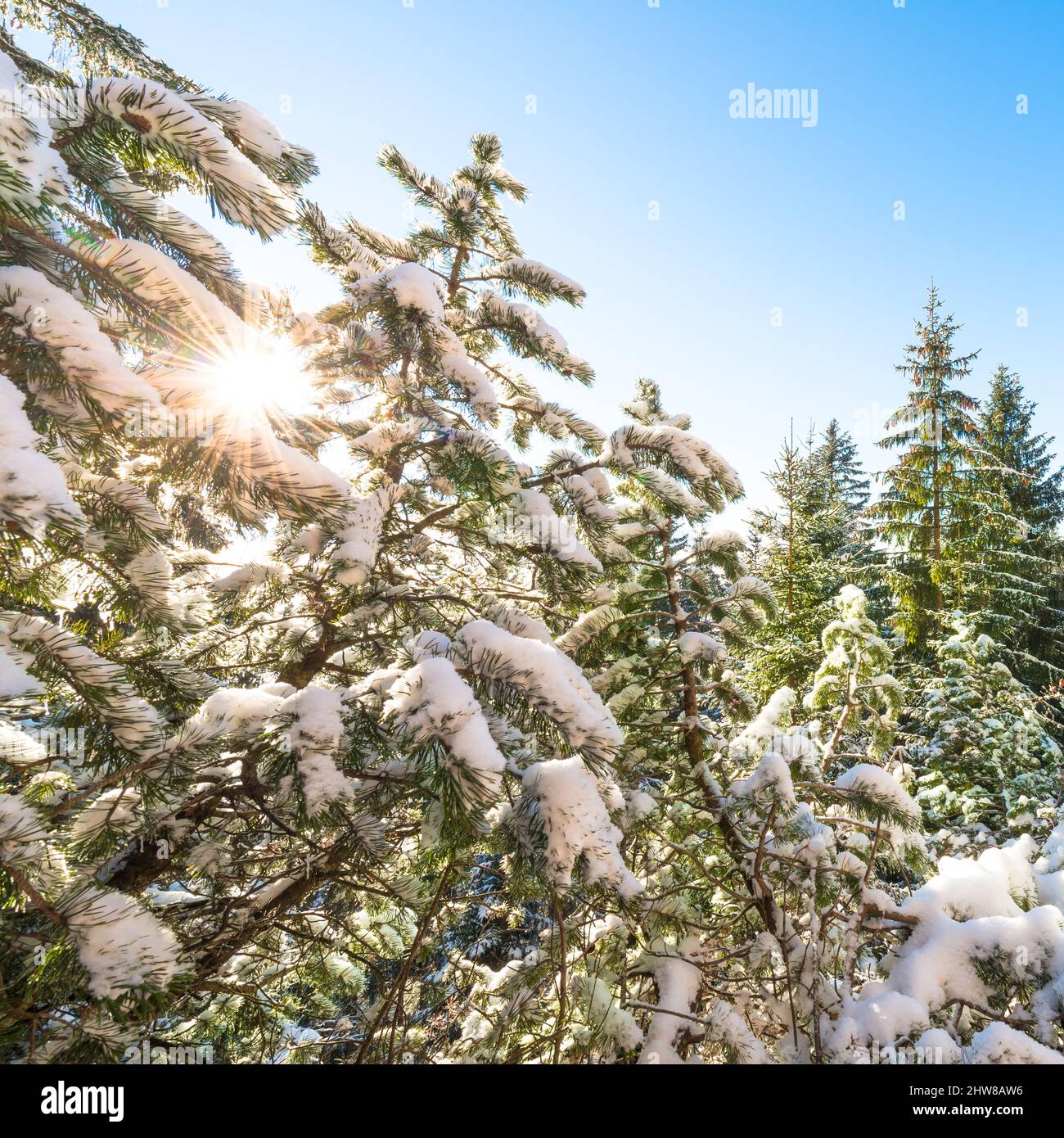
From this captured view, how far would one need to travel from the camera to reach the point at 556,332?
10.2ft

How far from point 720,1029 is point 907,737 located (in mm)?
8691

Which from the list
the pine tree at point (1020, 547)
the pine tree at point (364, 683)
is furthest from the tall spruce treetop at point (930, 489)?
the pine tree at point (364, 683)

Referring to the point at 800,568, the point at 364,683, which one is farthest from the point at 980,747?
the point at 364,683

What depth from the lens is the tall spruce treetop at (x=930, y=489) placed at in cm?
1338

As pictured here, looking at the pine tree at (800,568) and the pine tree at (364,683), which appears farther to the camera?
the pine tree at (800,568)

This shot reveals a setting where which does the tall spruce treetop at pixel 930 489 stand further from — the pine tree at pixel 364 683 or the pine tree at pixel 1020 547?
the pine tree at pixel 364 683

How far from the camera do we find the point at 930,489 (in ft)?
45.3

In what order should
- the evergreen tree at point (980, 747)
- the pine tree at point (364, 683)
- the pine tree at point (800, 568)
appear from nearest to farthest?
the pine tree at point (364, 683), the evergreen tree at point (980, 747), the pine tree at point (800, 568)

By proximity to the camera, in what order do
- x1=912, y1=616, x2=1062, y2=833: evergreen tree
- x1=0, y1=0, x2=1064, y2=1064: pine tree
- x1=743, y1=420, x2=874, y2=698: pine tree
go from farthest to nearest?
x1=743, y1=420, x2=874, y2=698: pine tree
x1=912, y1=616, x2=1062, y2=833: evergreen tree
x1=0, y1=0, x2=1064, y2=1064: pine tree

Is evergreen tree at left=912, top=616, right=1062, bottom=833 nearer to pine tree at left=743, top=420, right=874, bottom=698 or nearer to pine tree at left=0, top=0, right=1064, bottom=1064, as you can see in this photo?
pine tree at left=743, top=420, right=874, bottom=698

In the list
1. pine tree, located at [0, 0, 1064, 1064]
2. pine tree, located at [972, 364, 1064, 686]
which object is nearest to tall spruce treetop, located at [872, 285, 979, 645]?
pine tree, located at [972, 364, 1064, 686]

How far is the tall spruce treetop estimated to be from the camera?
13.4m
